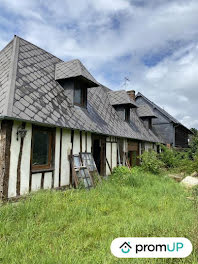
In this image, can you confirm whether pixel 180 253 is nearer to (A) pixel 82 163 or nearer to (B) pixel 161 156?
(A) pixel 82 163

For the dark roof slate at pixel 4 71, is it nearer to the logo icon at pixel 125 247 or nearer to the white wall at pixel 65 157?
the white wall at pixel 65 157

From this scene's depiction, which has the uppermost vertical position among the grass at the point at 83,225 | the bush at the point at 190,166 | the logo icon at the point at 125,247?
the bush at the point at 190,166

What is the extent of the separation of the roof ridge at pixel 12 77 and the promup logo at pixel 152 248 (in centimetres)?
386

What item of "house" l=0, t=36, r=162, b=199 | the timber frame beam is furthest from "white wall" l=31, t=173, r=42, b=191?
the timber frame beam

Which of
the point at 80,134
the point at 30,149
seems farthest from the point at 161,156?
the point at 30,149

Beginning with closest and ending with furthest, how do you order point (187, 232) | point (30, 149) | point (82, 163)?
point (187, 232), point (30, 149), point (82, 163)

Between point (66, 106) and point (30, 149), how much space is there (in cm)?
265

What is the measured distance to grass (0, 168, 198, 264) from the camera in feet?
9.40

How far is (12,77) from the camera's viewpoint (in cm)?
609

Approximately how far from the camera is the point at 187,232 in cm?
339

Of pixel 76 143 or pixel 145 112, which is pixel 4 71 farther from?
pixel 145 112

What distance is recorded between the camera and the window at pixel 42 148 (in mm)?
5949

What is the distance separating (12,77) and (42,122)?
1835 millimetres

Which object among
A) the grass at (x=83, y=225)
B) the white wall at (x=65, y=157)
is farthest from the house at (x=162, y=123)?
the grass at (x=83, y=225)
